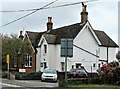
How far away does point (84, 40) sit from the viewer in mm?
55906

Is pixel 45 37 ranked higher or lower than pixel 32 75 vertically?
higher

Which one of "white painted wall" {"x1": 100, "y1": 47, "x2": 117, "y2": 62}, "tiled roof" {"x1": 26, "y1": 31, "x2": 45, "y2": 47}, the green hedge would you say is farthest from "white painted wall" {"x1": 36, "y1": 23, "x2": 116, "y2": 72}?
the green hedge

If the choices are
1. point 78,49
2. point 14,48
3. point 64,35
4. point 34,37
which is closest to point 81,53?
point 78,49

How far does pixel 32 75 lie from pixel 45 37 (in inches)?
571

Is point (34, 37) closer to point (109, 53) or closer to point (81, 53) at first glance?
point (81, 53)

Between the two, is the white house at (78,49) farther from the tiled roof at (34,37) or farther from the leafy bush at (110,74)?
the leafy bush at (110,74)

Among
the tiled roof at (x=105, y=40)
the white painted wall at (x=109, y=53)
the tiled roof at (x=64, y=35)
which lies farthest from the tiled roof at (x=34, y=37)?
the white painted wall at (x=109, y=53)

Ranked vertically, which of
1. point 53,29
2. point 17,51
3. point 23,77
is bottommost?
point 23,77

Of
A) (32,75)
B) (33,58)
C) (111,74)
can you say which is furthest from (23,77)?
(33,58)

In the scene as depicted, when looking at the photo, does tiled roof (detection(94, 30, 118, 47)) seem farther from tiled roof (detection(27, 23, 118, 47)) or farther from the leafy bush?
the leafy bush

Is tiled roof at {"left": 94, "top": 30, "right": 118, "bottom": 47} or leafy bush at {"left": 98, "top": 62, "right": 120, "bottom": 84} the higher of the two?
tiled roof at {"left": 94, "top": 30, "right": 118, "bottom": 47}

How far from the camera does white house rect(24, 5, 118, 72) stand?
179ft

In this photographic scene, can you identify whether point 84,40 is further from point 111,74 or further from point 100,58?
point 111,74

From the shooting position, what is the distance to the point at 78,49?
5481cm
